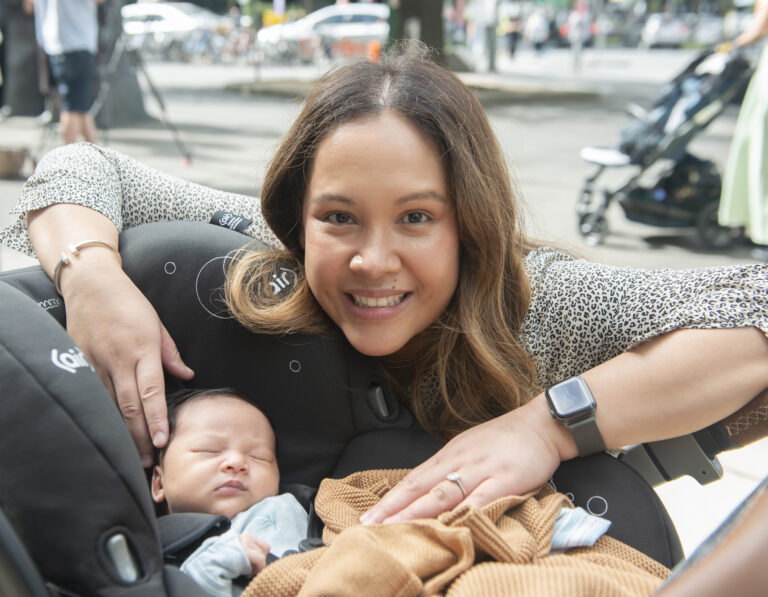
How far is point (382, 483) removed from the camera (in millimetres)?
1579

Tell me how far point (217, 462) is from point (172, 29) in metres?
27.6

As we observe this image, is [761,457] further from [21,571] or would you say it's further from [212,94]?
[212,94]

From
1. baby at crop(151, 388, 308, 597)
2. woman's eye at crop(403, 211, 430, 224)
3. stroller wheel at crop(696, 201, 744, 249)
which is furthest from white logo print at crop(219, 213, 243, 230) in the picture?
stroller wheel at crop(696, 201, 744, 249)

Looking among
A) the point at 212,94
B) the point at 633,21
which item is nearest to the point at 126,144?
the point at 212,94

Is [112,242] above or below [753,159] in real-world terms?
above

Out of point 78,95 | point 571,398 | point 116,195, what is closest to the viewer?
point 571,398

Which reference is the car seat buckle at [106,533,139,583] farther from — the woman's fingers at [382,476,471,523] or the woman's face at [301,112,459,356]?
the woman's face at [301,112,459,356]

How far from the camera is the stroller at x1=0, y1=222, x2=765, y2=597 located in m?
1.16

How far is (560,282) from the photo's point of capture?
173 cm

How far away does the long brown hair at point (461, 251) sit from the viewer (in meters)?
1.66

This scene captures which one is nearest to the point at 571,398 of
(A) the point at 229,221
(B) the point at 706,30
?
(A) the point at 229,221

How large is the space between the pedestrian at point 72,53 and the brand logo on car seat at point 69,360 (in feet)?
17.5

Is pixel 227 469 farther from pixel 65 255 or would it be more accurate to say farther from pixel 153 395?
pixel 65 255

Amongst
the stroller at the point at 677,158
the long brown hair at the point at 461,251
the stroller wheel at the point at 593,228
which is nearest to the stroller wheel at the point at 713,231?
the stroller at the point at 677,158
